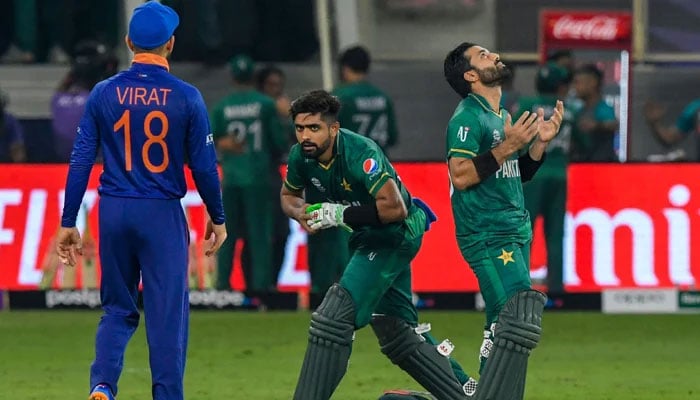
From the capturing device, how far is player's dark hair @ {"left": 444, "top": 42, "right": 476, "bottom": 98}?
966 centimetres

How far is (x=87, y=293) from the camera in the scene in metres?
16.9

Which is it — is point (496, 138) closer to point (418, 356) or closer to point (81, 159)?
point (418, 356)

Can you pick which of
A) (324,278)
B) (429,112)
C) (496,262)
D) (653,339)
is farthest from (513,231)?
(429,112)

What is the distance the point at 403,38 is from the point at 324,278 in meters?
6.19

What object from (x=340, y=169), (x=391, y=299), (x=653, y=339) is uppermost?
(x=340, y=169)

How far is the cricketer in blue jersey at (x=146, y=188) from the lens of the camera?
913cm

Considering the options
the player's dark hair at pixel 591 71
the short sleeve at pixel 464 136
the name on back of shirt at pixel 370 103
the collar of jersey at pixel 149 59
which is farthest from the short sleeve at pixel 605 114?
the collar of jersey at pixel 149 59

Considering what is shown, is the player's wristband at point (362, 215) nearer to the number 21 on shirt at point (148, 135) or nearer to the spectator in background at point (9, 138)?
the number 21 on shirt at point (148, 135)

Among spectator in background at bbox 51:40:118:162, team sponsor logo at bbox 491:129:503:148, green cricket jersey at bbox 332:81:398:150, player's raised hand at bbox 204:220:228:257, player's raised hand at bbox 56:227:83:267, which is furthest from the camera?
spectator in background at bbox 51:40:118:162

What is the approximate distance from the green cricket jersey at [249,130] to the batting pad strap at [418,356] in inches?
273

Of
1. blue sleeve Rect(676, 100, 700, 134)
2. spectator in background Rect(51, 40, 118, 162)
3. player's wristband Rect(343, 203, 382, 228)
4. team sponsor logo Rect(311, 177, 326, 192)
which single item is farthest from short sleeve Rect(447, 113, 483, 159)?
blue sleeve Rect(676, 100, 700, 134)

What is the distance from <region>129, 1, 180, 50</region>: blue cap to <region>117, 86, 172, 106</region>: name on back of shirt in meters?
0.25

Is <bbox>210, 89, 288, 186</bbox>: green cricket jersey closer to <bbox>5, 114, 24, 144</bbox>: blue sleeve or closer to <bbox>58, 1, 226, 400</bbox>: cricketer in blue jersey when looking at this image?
<bbox>5, 114, 24, 144</bbox>: blue sleeve

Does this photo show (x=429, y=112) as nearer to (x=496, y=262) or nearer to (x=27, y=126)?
(x=27, y=126)
